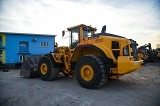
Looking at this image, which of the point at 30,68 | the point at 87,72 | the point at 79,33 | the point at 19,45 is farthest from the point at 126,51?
the point at 19,45

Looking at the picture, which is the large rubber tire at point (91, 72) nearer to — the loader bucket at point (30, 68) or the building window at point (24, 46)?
the loader bucket at point (30, 68)

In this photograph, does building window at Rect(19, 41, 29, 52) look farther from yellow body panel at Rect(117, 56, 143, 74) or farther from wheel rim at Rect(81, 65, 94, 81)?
yellow body panel at Rect(117, 56, 143, 74)

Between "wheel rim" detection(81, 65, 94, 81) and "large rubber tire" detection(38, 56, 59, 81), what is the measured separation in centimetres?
226

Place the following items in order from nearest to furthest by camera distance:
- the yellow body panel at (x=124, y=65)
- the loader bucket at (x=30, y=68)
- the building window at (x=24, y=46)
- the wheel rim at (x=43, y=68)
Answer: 1. the yellow body panel at (x=124, y=65)
2. the wheel rim at (x=43, y=68)
3. the loader bucket at (x=30, y=68)
4. the building window at (x=24, y=46)

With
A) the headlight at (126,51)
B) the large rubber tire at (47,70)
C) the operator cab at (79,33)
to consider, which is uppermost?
the operator cab at (79,33)

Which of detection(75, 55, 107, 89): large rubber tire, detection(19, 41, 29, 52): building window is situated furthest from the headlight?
detection(19, 41, 29, 52): building window

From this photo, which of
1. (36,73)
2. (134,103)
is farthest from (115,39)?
(36,73)

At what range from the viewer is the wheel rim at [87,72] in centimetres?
606

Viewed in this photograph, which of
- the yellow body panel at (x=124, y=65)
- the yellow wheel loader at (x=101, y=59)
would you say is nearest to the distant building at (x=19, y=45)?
the yellow wheel loader at (x=101, y=59)

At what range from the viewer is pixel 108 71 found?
6.03 m

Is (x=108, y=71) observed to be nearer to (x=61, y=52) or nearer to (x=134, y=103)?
(x=134, y=103)

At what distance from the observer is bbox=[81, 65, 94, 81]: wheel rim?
6.06 meters

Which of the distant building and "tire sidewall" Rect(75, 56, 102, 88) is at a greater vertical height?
the distant building

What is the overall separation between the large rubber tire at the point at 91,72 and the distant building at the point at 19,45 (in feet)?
60.4
